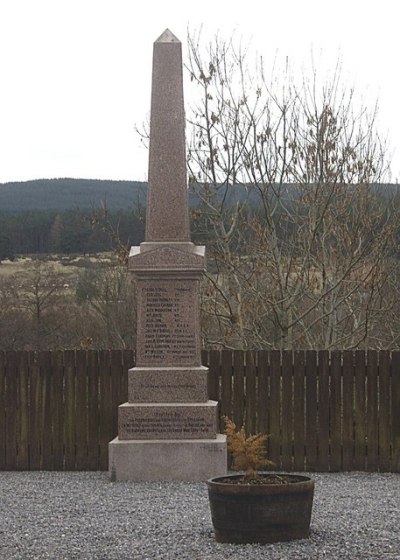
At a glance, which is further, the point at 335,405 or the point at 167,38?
the point at 335,405

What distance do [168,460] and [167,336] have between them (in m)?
1.52

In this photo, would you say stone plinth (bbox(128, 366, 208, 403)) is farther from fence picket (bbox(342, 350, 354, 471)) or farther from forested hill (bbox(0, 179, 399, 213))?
forested hill (bbox(0, 179, 399, 213))

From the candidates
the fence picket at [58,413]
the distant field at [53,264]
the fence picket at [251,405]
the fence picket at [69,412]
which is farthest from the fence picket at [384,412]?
the distant field at [53,264]

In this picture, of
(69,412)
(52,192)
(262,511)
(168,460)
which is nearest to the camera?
(262,511)

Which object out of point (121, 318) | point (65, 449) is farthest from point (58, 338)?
point (65, 449)

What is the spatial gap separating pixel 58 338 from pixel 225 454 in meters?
30.2

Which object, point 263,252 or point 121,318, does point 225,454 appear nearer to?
point 263,252

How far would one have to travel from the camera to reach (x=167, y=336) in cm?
1245

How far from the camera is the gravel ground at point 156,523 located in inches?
293

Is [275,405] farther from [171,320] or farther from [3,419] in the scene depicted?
[3,419]

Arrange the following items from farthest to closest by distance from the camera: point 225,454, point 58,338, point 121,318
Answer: point 58,338 → point 121,318 → point 225,454

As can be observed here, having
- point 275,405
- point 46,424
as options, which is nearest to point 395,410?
point 275,405

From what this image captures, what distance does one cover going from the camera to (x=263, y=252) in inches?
737

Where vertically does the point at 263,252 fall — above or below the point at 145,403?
above
